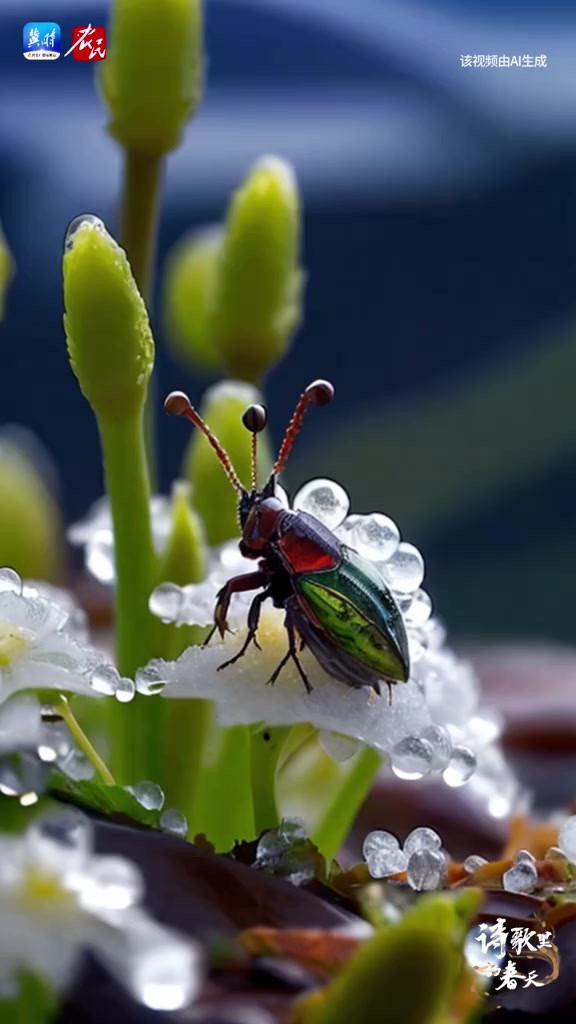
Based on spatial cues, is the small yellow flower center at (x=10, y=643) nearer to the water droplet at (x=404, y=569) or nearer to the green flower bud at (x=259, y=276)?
the water droplet at (x=404, y=569)

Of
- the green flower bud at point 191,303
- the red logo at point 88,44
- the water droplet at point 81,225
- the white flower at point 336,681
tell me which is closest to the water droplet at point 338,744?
the white flower at point 336,681

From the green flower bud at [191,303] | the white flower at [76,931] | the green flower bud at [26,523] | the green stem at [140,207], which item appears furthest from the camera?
the green flower bud at [191,303]

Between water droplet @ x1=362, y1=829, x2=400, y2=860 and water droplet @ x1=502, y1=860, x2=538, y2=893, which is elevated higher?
water droplet @ x1=362, y1=829, x2=400, y2=860

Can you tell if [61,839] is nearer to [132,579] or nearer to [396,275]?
[132,579]

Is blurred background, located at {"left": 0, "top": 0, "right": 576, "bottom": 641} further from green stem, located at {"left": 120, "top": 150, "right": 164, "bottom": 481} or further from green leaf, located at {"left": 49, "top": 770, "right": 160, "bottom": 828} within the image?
green leaf, located at {"left": 49, "top": 770, "right": 160, "bottom": 828}

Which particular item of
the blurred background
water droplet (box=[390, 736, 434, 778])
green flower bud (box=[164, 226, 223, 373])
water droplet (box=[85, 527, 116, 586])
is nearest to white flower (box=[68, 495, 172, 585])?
water droplet (box=[85, 527, 116, 586])

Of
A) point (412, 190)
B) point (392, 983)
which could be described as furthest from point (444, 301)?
point (392, 983)

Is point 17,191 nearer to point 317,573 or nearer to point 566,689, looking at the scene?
point 566,689
